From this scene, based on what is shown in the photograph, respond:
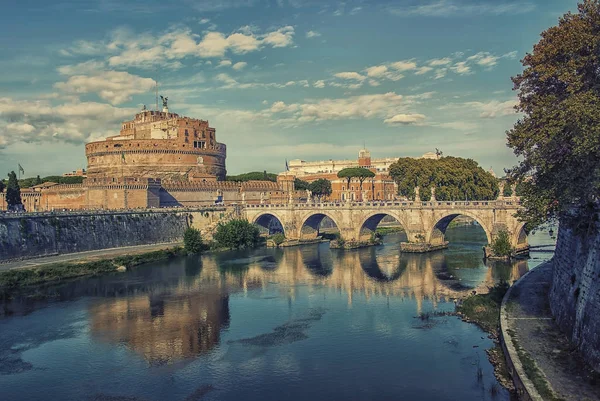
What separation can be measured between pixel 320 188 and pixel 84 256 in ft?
151

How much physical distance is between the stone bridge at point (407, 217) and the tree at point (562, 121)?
2000 cm

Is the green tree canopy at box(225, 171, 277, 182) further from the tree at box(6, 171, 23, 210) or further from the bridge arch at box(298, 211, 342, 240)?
the tree at box(6, 171, 23, 210)

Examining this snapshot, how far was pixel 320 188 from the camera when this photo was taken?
8162 centimetres

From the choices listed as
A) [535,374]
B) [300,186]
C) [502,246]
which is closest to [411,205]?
[502,246]

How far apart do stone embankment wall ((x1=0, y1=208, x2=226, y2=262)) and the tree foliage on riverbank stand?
67.0ft

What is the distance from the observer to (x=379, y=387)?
54.9 feet

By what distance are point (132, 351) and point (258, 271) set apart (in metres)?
17.4

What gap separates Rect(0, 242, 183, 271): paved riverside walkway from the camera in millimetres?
35244

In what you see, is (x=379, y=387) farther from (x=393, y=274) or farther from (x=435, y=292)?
(x=393, y=274)

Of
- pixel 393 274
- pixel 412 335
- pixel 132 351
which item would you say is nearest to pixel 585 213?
pixel 412 335

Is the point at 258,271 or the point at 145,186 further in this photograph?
the point at 145,186

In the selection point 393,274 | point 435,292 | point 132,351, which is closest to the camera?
point 132,351

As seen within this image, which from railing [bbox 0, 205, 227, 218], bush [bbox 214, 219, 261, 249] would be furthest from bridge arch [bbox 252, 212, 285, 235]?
bush [bbox 214, 219, 261, 249]

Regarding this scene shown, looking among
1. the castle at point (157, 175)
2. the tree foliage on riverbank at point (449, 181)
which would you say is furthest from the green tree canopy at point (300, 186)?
the tree foliage on riverbank at point (449, 181)
